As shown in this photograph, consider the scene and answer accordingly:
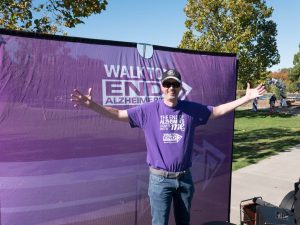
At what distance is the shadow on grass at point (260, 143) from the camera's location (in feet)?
34.2

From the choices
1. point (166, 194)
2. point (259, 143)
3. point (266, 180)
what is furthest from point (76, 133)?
point (259, 143)

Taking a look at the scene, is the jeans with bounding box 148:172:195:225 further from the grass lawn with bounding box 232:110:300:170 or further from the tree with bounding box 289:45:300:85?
the tree with bounding box 289:45:300:85

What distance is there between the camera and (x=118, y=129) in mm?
4109

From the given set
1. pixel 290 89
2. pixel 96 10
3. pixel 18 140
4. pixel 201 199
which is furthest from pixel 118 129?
pixel 290 89

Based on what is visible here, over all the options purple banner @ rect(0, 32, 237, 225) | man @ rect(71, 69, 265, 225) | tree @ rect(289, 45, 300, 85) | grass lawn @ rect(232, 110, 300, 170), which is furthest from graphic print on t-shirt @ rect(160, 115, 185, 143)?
tree @ rect(289, 45, 300, 85)

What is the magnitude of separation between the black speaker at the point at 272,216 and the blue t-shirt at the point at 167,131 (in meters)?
1.00

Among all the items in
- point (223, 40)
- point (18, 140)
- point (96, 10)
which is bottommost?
point (18, 140)

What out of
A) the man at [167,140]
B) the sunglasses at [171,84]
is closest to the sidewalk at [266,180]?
the man at [167,140]

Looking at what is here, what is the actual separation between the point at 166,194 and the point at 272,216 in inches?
46.2

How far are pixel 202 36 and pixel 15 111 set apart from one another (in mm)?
24981

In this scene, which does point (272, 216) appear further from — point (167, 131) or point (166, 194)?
point (167, 131)

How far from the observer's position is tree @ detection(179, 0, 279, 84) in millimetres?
26688

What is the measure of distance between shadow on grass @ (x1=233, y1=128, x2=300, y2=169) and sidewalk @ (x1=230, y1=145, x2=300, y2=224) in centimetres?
46

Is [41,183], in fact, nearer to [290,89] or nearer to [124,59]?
[124,59]
